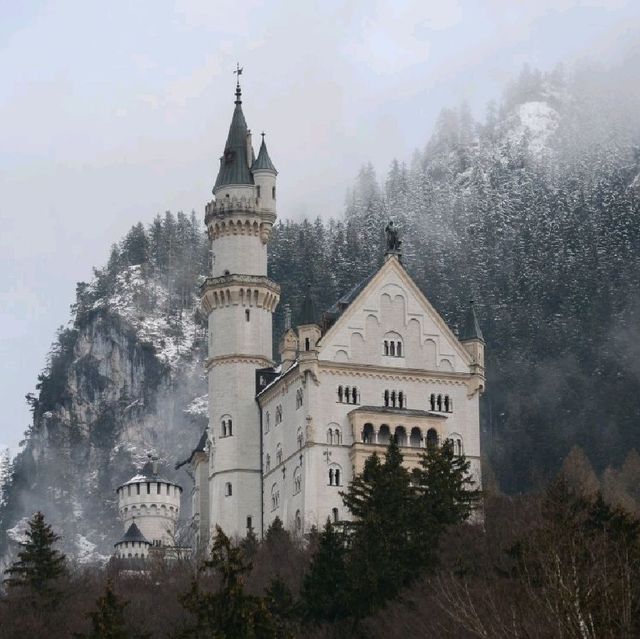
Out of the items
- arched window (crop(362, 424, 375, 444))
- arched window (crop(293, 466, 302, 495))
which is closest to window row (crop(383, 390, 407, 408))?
arched window (crop(362, 424, 375, 444))

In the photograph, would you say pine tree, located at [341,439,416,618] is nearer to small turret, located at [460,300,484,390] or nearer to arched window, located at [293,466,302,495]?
arched window, located at [293,466,302,495]

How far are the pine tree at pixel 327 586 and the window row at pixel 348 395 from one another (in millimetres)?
30515

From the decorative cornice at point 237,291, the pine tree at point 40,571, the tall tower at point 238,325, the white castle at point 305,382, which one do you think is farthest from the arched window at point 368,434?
the pine tree at point 40,571

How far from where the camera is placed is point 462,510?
274ft

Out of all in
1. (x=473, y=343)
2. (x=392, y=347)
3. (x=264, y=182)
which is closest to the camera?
(x=392, y=347)

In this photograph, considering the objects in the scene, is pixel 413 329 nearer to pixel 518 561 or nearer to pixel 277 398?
pixel 277 398

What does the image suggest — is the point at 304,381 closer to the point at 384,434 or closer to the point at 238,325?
the point at 384,434

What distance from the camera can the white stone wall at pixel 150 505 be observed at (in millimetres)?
125562

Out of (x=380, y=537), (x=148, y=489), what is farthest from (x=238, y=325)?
(x=380, y=537)

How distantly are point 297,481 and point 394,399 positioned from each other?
5857 mm

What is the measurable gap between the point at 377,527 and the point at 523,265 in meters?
118

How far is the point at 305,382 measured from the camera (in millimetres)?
108562

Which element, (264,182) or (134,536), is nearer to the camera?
(264,182)

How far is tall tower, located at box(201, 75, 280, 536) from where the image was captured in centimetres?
11256
